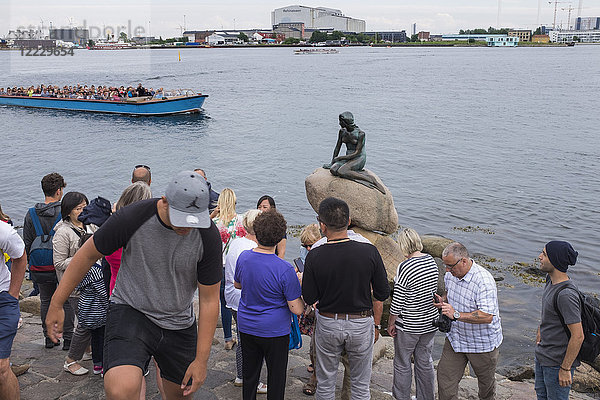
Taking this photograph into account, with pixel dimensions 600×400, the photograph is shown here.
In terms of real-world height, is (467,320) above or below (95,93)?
below

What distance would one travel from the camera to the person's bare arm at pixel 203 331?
12.8ft

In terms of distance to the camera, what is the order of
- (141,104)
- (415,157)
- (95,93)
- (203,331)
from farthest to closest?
(95,93), (141,104), (415,157), (203,331)

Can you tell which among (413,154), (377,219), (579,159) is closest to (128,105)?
(413,154)

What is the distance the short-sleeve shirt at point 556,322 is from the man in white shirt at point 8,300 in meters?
4.53

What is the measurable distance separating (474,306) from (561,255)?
0.88 meters

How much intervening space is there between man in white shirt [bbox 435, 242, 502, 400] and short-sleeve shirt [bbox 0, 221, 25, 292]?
3646 millimetres

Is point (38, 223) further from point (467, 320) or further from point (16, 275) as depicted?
point (467, 320)

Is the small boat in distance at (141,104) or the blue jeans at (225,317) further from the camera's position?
the small boat in distance at (141,104)

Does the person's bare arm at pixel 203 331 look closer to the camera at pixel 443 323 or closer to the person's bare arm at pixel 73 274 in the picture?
the person's bare arm at pixel 73 274

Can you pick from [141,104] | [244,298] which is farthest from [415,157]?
[244,298]

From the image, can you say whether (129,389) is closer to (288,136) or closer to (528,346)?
(528,346)

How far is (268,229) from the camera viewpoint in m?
4.70

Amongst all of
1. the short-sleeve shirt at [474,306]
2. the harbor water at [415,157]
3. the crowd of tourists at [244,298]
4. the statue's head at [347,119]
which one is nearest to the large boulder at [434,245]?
the harbor water at [415,157]

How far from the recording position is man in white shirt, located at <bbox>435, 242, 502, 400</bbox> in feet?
16.9
